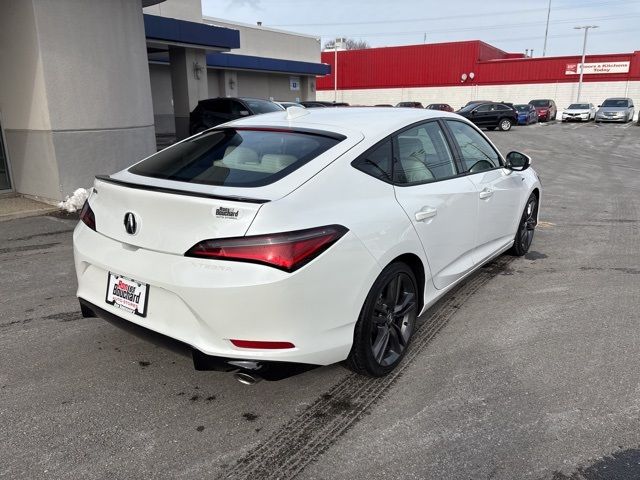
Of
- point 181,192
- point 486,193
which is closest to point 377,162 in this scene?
point 181,192

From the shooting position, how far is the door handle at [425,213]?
10.8 ft

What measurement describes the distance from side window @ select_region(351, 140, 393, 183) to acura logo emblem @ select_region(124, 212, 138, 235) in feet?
4.11

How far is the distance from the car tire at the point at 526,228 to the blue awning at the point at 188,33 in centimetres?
1157

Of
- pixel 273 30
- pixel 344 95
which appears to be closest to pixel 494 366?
pixel 273 30

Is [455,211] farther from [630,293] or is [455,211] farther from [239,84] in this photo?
[239,84]

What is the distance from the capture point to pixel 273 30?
92.0 ft

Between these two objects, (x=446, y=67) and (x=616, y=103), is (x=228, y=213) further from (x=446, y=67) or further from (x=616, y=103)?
(x=446, y=67)

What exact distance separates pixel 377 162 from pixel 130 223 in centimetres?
149

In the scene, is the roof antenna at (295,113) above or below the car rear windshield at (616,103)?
above

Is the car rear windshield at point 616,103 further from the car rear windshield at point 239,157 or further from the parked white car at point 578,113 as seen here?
the car rear windshield at point 239,157

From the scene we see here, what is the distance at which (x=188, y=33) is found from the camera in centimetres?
1589

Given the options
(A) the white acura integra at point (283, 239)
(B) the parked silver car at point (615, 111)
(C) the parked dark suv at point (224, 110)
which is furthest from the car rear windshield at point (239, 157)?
(B) the parked silver car at point (615, 111)

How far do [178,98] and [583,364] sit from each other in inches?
657

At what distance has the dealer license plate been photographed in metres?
2.76
